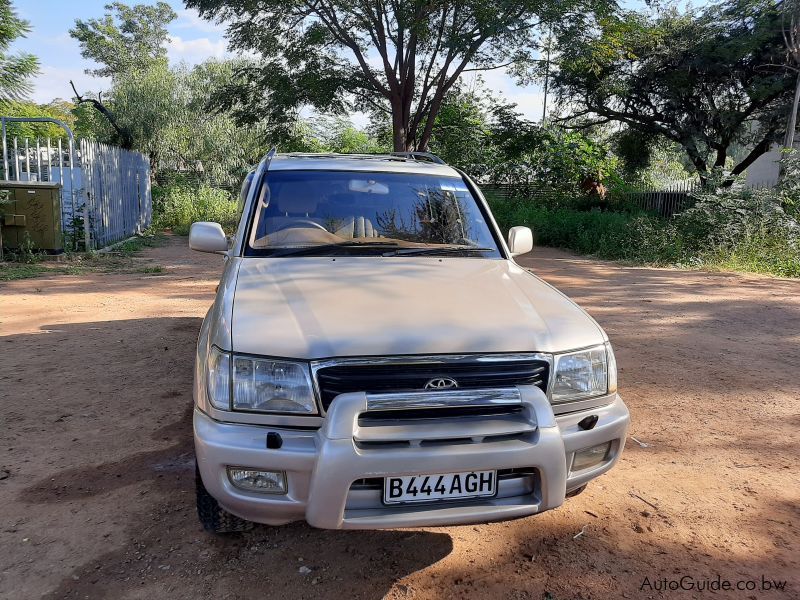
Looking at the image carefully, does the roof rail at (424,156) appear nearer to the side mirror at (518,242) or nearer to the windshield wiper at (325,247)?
the side mirror at (518,242)

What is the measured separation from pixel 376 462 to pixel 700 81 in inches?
925

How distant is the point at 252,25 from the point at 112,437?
15324 mm

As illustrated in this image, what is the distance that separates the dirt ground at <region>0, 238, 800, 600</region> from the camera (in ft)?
8.32

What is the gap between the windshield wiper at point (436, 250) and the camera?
3.44m

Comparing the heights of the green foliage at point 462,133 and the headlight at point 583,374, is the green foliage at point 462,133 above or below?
above

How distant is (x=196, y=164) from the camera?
28.8 m

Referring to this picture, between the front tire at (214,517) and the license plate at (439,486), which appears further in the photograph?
the front tire at (214,517)

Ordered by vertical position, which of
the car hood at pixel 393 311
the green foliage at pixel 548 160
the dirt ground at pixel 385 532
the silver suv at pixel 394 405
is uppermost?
the green foliage at pixel 548 160

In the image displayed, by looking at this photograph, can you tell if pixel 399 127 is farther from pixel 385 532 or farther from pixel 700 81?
pixel 385 532

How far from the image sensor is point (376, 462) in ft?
6.97

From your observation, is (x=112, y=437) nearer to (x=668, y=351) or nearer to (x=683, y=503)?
(x=683, y=503)

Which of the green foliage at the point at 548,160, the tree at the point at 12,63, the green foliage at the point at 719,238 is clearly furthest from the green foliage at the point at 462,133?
the tree at the point at 12,63

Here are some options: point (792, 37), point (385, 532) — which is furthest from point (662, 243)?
point (385, 532)

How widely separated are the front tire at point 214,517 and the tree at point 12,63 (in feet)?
40.5
